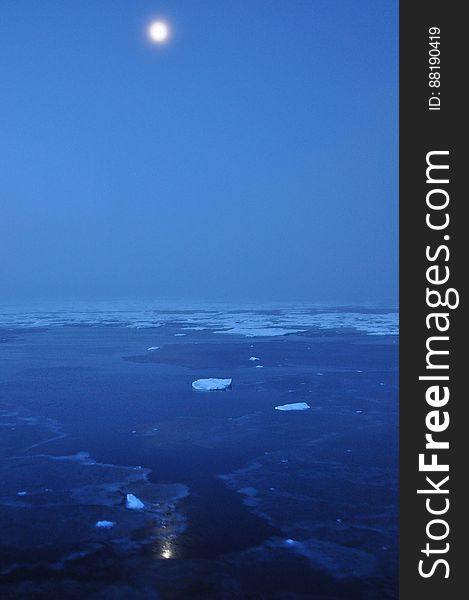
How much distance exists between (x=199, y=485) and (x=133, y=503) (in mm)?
954

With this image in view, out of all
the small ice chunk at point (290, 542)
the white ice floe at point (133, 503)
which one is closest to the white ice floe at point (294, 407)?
the white ice floe at point (133, 503)

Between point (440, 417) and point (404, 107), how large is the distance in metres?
1.97

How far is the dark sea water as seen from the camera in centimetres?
463

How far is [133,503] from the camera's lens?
610cm

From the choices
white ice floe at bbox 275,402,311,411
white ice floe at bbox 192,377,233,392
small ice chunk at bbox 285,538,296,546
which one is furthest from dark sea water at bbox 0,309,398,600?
white ice floe at bbox 192,377,233,392

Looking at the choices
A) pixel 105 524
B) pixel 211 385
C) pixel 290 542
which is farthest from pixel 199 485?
pixel 211 385

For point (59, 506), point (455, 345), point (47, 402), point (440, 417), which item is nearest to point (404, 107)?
point (455, 345)

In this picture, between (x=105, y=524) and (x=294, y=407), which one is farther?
(x=294, y=407)

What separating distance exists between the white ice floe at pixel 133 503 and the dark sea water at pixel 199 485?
95mm

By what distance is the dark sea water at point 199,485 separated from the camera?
182 inches

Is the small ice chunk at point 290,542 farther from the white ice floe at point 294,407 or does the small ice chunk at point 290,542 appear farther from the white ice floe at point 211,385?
the white ice floe at point 211,385

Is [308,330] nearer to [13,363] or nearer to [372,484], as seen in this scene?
[13,363]

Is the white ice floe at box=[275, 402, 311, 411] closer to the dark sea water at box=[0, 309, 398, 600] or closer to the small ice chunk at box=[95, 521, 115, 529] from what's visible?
the dark sea water at box=[0, 309, 398, 600]

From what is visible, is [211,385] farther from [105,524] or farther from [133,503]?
[105,524]
